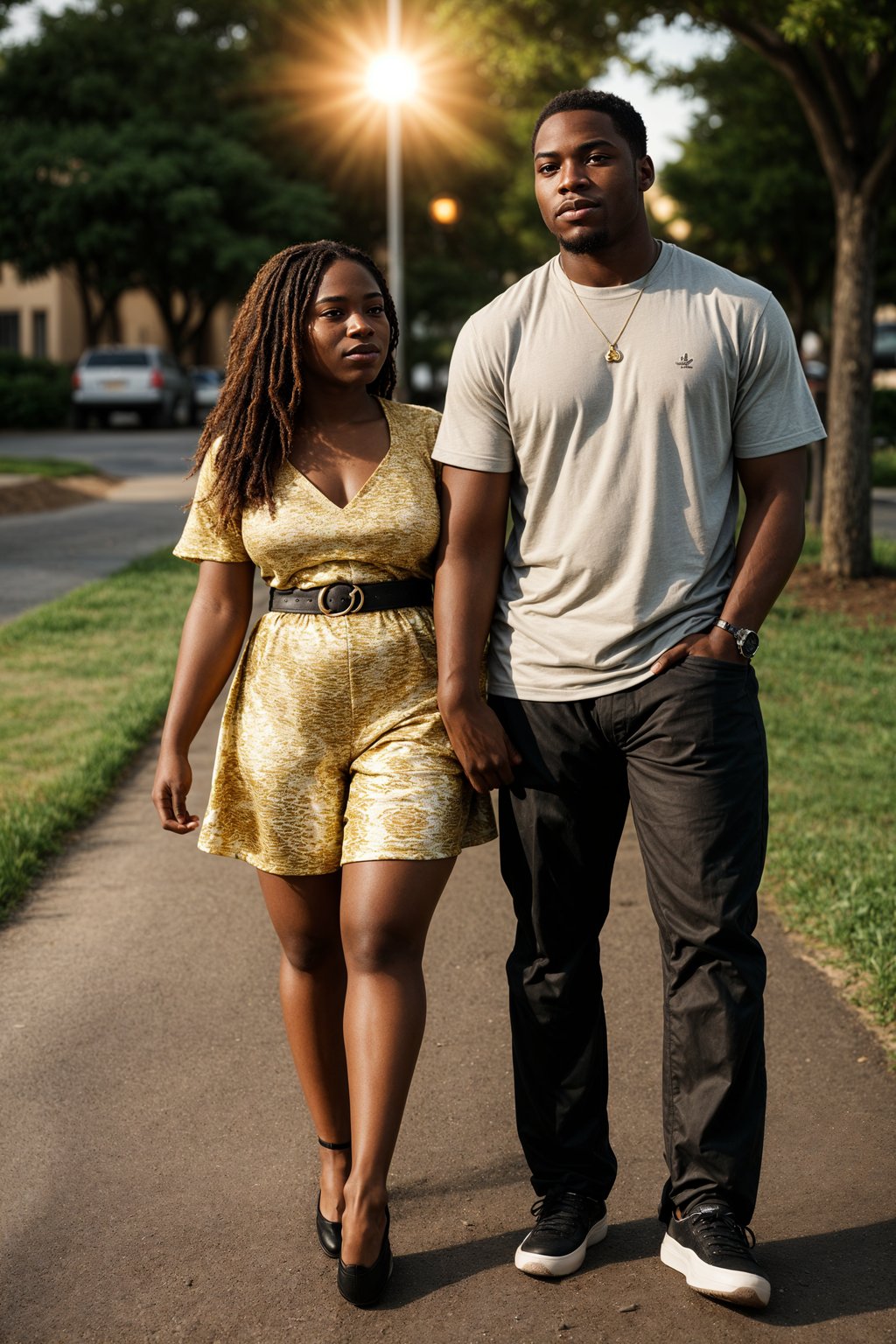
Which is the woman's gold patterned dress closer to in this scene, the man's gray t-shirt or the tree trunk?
the man's gray t-shirt

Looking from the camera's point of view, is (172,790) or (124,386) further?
(124,386)

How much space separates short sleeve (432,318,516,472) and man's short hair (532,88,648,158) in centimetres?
43

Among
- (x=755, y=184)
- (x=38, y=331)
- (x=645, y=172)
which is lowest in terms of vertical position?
(x=38, y=331)

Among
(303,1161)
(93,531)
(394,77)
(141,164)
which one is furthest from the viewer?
(141,164)

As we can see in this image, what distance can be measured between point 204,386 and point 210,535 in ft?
131

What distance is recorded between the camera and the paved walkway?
288 cm

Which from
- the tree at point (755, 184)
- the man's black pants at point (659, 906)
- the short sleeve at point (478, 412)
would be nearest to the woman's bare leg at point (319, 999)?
the man's black pants at point (659, 906)

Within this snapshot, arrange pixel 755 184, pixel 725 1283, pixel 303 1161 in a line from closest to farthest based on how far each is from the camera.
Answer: pixel 725 1283, pixel 303 1161, pixel 755 184

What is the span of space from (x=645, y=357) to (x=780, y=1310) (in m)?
1.73

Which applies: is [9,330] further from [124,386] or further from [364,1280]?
[364,1280]

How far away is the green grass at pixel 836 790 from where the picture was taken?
4773 millimetres

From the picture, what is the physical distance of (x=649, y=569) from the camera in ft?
9.60

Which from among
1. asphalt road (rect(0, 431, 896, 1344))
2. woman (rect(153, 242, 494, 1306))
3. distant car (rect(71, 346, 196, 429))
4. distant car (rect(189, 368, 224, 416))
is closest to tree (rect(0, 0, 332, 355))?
distant car (rect(189, 368, 224, 416))

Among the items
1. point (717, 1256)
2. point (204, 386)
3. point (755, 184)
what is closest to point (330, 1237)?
point (717, 1256)
